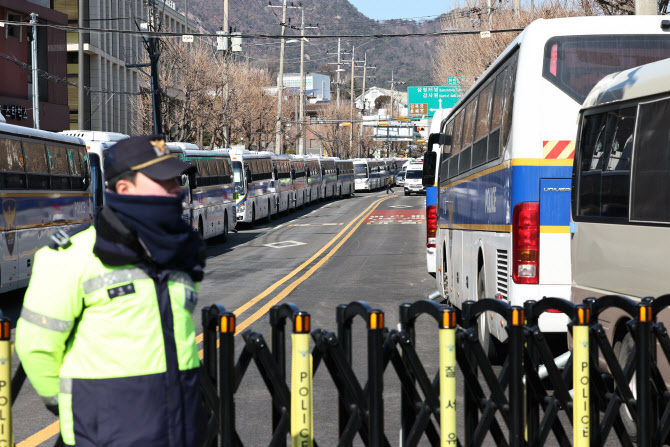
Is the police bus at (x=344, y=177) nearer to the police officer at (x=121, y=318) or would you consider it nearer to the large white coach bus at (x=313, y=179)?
the large white coach bus at (x=313, y=179)

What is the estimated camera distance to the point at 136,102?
63875mm

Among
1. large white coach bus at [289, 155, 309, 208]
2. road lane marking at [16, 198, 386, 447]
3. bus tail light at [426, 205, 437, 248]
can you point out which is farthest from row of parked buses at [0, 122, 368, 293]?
large white coach bus at [289, 155, 309, 208]

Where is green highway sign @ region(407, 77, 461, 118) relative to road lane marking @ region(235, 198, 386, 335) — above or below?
above

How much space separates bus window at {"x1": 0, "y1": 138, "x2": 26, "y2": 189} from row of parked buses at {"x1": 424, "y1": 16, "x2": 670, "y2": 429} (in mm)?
8308

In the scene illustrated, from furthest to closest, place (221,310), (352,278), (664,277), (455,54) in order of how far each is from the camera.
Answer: (455,54)
(352,278)
(664,277)
(221,310)

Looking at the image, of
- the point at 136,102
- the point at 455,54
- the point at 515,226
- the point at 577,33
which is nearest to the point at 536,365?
the point at 515,226

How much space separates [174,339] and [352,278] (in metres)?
15.7

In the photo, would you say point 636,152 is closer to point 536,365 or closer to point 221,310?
point 536,365

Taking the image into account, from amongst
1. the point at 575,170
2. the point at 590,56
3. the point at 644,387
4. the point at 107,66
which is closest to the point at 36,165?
the point at 590,56

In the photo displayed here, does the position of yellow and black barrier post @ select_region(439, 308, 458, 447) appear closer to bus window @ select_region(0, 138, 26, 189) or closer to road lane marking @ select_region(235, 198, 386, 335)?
road lane marking @ select_region(235, 198, 386, 335)

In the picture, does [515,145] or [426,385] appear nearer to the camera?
[426,385]

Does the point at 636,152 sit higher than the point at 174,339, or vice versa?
the point at 636,152

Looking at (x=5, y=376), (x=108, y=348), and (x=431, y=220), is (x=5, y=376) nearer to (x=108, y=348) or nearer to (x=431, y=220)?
(x=108, y=348)

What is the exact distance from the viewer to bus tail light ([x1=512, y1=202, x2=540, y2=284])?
867 cm
